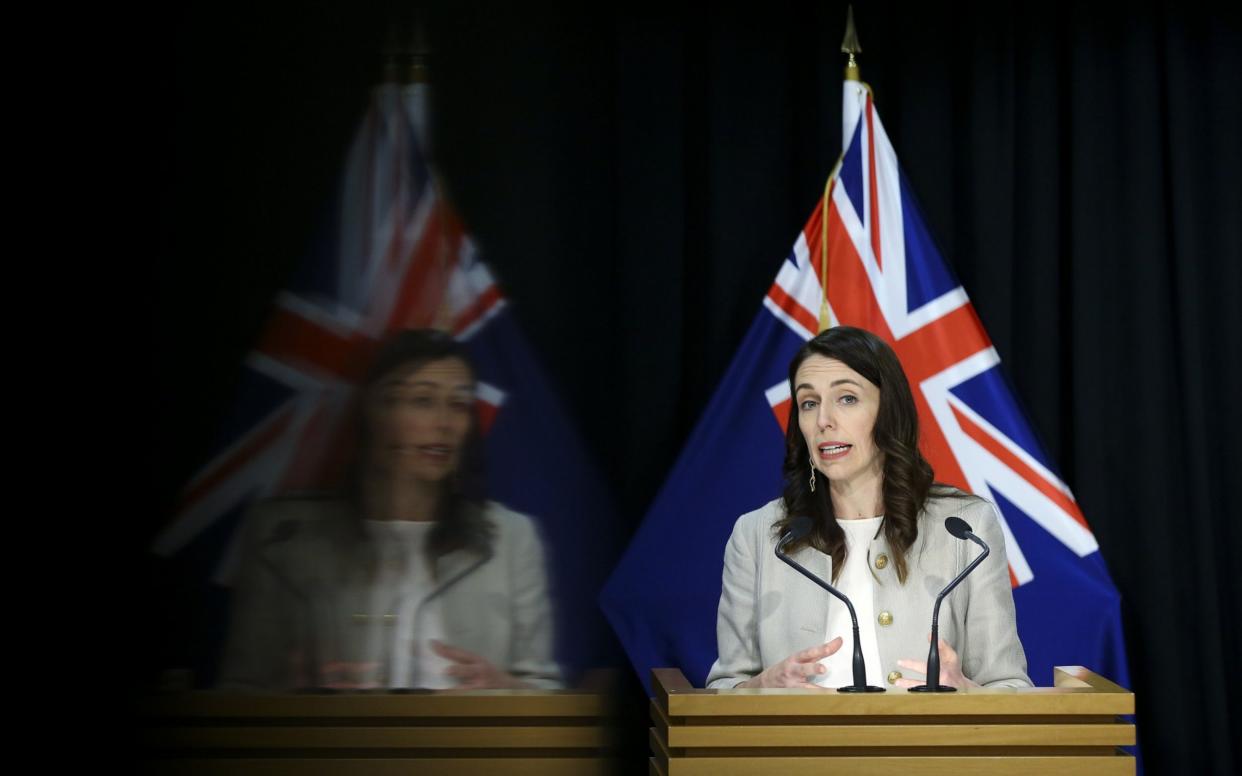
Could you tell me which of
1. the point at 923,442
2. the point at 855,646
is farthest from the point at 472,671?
the point at 923,442

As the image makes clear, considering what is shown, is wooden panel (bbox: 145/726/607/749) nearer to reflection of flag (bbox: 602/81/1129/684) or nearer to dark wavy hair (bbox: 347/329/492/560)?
dark wavy hair (bbox: 347/329/492/560)

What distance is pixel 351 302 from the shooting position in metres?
0.35

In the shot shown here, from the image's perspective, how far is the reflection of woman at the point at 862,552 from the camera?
235 centimetres

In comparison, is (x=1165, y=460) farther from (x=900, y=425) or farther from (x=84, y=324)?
(x=84, y=324)

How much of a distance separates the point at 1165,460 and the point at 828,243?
3.56 feet

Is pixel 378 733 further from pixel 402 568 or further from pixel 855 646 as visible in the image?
pixel 855 646

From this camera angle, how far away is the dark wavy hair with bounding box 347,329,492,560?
34 cm

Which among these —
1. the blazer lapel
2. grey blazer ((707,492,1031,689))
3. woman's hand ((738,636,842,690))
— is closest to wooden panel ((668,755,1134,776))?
woman's hand ((738,636,842,690))

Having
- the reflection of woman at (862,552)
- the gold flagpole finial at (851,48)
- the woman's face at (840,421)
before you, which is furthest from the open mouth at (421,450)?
the gold flagpole finial at (851,48)

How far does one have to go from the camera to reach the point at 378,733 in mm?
393

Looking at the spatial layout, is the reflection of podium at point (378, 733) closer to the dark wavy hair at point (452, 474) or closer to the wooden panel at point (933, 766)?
the dark wavy hair at point (452, 474)

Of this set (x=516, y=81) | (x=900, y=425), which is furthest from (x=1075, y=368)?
(x=516, y=81)

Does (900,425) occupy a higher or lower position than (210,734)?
higher

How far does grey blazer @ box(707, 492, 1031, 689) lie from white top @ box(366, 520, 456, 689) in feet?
6.62
